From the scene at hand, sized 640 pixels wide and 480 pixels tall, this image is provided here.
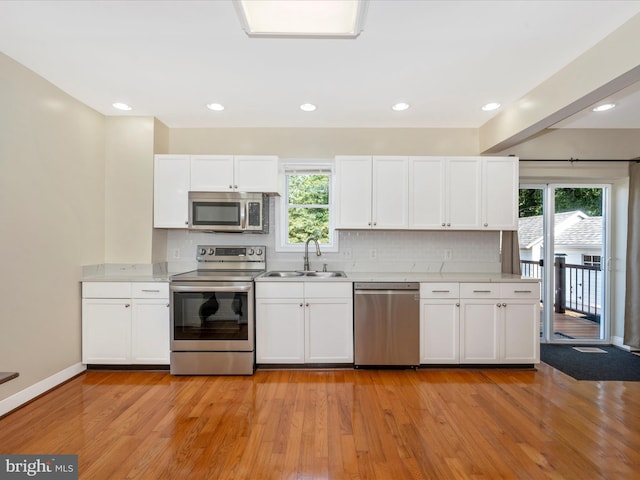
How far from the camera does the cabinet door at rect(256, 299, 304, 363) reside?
3225 mm

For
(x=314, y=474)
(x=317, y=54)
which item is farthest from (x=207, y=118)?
(x=314, y=474)

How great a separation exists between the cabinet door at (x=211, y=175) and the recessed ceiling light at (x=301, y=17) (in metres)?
1.83

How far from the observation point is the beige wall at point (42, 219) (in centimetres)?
243

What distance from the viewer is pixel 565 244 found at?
4.21m

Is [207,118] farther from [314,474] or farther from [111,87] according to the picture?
[314,474]

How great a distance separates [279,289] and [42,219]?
2.07 metres

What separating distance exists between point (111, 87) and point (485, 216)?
3.82m

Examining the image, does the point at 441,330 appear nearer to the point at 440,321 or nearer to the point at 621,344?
the point at 440,321

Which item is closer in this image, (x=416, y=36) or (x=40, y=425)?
(x=416, y=36)

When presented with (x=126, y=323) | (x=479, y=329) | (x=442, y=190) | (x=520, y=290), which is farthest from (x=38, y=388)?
(x=520, y=290)

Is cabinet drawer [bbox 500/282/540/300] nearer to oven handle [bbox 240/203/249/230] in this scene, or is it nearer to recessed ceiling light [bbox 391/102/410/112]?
recessed ceiling light [bbox 391/102/410/112]

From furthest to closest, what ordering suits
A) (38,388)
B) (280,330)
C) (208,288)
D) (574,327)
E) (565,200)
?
(574,327)
(565,200)
(280,330)
(208,288)
(38,388)

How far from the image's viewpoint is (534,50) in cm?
226

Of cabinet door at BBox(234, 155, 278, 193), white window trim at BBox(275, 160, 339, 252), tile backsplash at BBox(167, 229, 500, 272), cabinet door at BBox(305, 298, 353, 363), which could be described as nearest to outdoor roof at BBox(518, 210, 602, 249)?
tile backsplash at BBox(167, 229, 500, 272)
